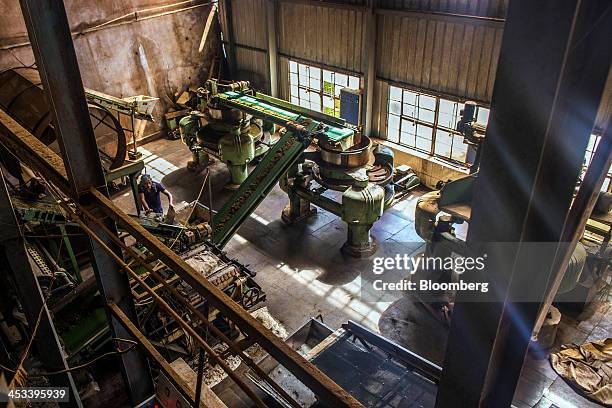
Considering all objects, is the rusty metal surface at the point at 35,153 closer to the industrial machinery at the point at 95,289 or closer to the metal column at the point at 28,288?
the metal column at the point at 28,288

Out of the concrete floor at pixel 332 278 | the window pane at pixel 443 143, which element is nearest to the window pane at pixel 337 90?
the window pane at pixel 443 143

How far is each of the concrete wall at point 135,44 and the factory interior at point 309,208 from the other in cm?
6

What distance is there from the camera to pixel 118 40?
528 inches

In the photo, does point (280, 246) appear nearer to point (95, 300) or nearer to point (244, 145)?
point (244, 145)

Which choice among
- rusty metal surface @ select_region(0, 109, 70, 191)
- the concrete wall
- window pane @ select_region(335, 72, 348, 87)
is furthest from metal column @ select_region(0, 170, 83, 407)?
window pane @ select_region(335, 72, 348, 87)

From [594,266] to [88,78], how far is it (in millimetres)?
12910

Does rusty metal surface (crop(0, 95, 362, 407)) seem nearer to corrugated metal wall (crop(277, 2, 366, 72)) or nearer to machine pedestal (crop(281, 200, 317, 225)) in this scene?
machine pedestal (crop(281, 200, 317, 225))

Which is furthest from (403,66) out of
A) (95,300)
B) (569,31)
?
(569,31)

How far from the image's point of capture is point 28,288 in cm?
496

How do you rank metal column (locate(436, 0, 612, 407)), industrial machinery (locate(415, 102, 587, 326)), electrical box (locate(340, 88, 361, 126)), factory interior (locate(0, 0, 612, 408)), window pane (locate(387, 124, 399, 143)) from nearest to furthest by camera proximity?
metal column (locate(436, 0, 612, 407)) < factory interior (locate(0, 0, 612, 408)) < industrial machinery (locate(415, 102, 587, 326)) < window pane (locate(387, 124, 399, 143)) < electrical box (locate(340, 88, 361, 126))

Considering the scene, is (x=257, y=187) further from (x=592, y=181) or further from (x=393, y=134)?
(x=592, y=181)

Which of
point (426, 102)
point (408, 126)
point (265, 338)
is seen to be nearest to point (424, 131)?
point (408, 126)

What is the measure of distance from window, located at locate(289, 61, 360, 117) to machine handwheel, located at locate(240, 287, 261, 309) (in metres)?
7.45

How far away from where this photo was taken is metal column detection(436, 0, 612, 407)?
54.5 inches
